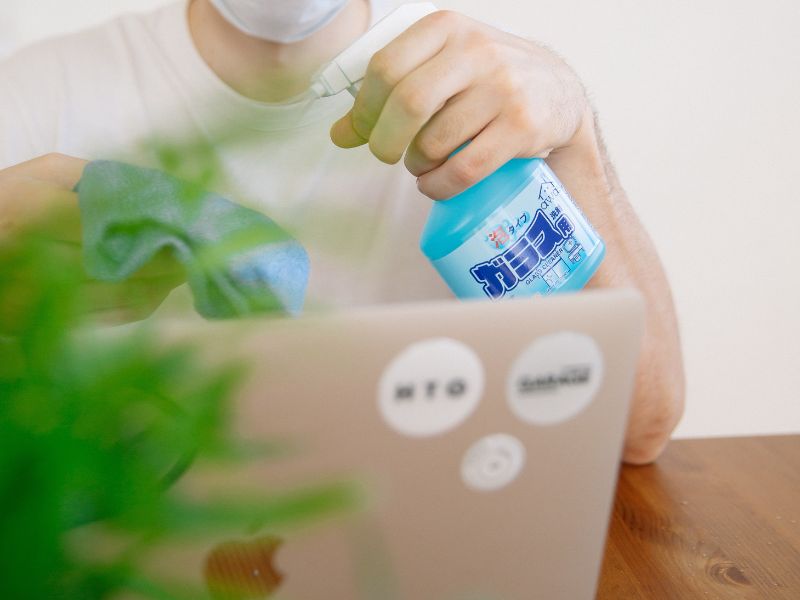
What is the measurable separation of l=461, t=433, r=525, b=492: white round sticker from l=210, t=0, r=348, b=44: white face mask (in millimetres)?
674

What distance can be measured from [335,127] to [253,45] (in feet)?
1.39

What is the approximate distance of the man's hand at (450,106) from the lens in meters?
0.55

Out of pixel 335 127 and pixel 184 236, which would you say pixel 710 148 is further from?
pixel 184 236

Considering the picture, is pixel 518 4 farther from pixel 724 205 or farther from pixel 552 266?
pixel 552 266

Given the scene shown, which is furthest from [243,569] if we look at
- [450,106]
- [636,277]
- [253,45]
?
[253,45]

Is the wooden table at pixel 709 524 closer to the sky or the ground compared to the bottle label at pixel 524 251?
closer to the ground

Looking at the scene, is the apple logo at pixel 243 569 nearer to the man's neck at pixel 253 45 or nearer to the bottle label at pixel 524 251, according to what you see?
the bottle label at pixel 524 251

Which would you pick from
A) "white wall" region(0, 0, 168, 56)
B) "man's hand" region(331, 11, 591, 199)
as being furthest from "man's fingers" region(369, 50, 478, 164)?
"white wall" region(0, 0, 168, 56)

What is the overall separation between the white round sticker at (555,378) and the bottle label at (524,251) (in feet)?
0.66

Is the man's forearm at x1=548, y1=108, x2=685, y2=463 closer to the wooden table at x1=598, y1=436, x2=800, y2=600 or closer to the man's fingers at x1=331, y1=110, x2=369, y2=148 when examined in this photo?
the wooden table at x1=598, y1=436, x2=800, y2=600

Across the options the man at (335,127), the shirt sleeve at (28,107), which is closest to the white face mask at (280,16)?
the man at (335,127)

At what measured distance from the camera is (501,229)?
1.68ft

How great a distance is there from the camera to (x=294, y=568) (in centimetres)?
32

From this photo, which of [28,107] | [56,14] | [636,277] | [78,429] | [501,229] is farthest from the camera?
[56,14]
